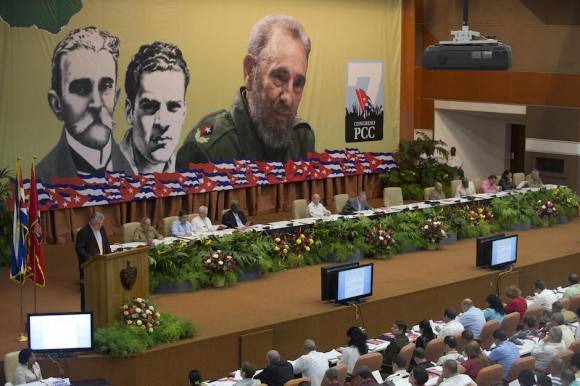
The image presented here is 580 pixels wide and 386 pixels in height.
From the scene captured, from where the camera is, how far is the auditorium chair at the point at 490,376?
397 inches

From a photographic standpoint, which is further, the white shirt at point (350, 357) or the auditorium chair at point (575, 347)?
the auditorium chair at point (575, 347)

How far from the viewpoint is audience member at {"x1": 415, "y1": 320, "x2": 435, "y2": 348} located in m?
11.6

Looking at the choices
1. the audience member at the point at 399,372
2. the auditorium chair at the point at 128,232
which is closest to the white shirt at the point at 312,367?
the audience member at the point at 399,372

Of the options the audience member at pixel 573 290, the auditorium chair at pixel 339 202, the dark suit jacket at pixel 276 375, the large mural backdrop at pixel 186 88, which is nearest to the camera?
the dark suit jacket at pixel 276 375

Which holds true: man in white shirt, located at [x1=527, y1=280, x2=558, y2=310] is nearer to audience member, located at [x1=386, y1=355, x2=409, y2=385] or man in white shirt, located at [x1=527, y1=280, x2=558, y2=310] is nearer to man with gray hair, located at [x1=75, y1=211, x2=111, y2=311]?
audience member, located at [x1=386, y1=355, x2=409, y2=385]

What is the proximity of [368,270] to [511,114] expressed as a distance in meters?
12.5

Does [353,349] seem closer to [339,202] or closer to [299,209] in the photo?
[299,209]

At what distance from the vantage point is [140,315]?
11.7 metres

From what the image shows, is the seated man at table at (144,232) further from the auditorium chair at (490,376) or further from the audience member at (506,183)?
the audience member at (506,183)

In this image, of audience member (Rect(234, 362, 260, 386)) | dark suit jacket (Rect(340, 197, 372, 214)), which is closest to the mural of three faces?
dark suit jacket (Rect(340, 197, 372, 214))

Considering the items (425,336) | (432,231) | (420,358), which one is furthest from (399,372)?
(432,231)

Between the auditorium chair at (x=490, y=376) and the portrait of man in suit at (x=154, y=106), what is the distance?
1015 cm

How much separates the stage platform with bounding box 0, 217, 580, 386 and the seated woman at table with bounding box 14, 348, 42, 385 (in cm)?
87

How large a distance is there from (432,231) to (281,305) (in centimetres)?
431
